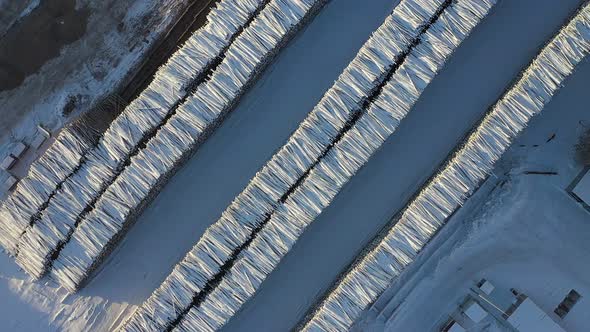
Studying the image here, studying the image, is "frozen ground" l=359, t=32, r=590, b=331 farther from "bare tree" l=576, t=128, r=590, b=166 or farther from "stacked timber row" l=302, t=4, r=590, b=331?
"stacked timber row" l=302, t=4, r=590, b=331

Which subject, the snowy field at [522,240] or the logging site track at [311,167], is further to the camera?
the snowy field at [522,240]

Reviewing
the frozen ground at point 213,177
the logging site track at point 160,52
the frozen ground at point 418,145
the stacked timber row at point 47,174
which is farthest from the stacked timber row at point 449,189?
the logging site track at point 160,52

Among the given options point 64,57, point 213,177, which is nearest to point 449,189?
point 213,177

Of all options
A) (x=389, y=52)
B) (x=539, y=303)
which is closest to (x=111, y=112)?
(x=389, y=52)

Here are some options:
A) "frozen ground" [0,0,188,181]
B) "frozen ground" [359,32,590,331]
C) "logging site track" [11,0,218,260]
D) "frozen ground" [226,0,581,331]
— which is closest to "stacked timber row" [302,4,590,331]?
"frozen ground" [226,0,581,331]

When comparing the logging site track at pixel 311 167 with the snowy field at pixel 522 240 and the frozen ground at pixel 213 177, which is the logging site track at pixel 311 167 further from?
the snowy field at pixel 522 240

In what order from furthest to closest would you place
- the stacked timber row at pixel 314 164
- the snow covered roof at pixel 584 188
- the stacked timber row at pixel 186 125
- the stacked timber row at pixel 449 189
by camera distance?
1. the snow covered roof at pixel 584 188
2. the stacked timber row at pixel 186 125
3. the stacked timber row at pixel 314 164
4. the stacked timber row at pixel 449 189
